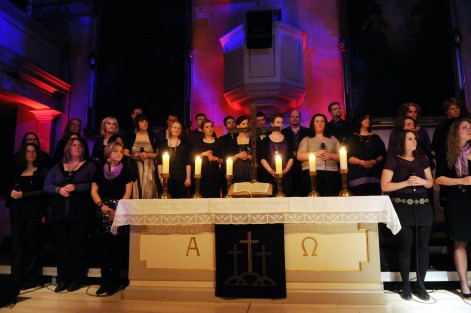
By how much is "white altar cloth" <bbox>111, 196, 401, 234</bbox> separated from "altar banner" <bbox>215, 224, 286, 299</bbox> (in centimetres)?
13

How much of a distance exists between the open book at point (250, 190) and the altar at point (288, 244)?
177 mm

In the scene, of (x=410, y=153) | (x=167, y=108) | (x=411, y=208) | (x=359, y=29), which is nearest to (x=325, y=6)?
(x=359, y=29)

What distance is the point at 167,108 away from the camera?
678 cm

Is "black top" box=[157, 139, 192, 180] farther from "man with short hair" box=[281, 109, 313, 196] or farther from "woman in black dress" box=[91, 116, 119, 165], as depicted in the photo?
"man with short hair" box=[281, 109, 313, 196]

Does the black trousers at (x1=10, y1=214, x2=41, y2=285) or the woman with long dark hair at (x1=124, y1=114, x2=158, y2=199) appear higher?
the woman with long dark hair at (x1=124, y1=114, x2=158, y2=199)

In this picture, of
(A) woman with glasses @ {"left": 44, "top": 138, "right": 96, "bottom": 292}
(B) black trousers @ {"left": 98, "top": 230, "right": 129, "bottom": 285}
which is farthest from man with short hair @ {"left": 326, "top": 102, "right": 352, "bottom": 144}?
(A) woman with glasses @ {"left": 44, "top": 138, "right": 96, "bottom": 292}

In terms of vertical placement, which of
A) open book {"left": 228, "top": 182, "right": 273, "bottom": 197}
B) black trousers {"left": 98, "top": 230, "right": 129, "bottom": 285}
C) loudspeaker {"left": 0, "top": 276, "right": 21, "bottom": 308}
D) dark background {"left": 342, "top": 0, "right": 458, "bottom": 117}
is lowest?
loudspeaker {"left": 0, "top": 276, "right": 21, "bottom": 308}

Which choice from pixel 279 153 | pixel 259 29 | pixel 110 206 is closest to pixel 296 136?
pixel 279 153

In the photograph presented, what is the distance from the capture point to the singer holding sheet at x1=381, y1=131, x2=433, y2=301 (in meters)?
3.32

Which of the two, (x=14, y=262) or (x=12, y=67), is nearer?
(x=14, y=262)

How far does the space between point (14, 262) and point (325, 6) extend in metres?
6.40

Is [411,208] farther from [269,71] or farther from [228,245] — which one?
[269,71]

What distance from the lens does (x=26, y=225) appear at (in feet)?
13.6

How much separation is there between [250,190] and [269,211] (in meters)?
0.31
